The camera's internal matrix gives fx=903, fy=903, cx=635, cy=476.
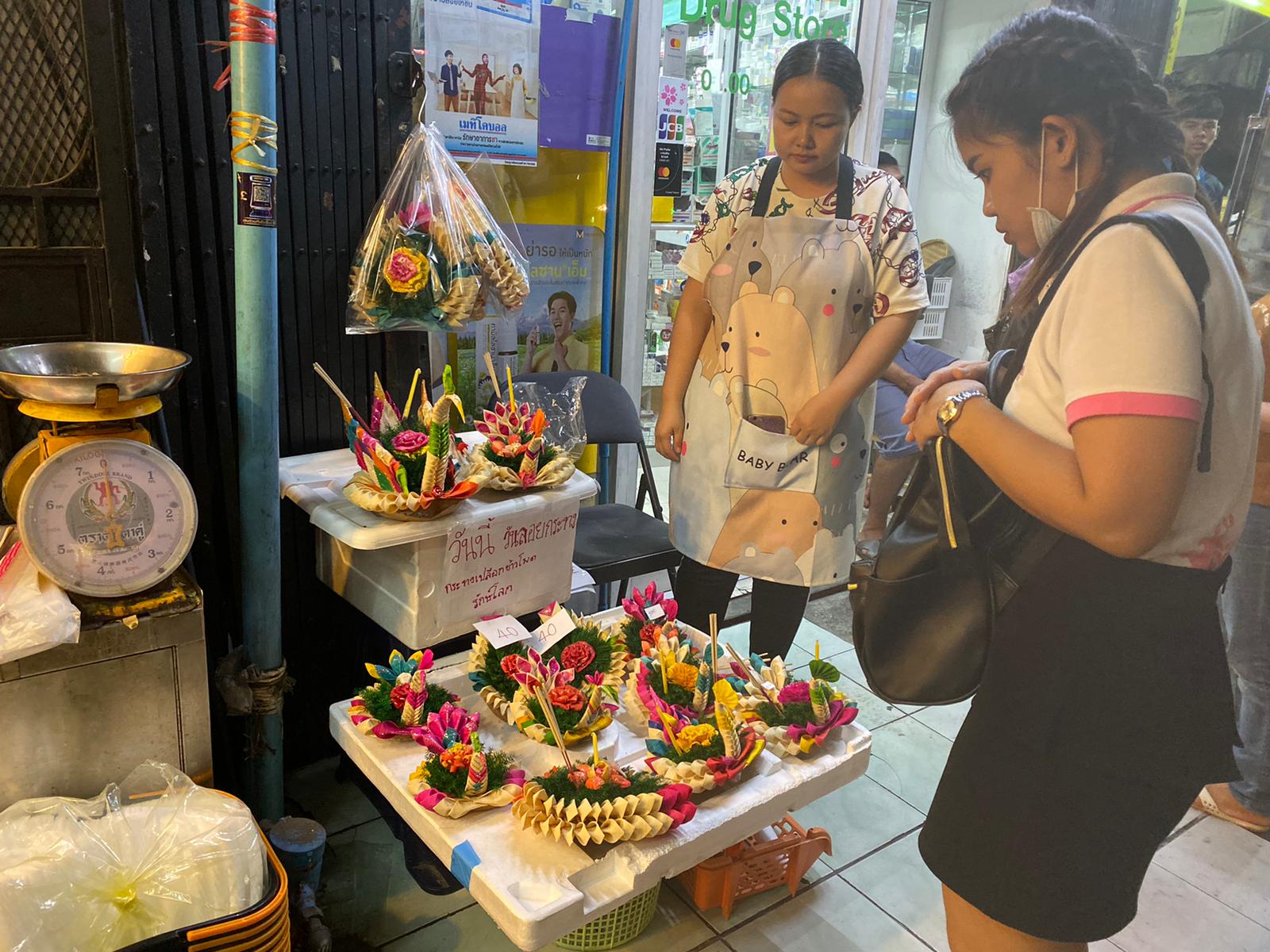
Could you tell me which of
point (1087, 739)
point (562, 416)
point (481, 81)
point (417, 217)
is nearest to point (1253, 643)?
point (1087, 739)

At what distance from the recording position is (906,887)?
2090 mm

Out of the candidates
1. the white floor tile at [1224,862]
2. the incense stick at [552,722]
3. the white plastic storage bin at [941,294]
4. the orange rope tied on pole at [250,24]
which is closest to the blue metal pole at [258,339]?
the orange rope tied on pole at [250,24]

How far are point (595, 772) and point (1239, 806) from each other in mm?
1427

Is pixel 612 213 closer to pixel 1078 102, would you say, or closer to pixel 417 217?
pixel 417 217

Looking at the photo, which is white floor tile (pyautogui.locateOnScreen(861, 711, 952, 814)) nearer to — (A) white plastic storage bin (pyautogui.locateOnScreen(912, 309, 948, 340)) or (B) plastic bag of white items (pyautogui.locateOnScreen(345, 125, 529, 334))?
(A) white plastic storage bin (pyautogui.locateOnScreen(912, 309, 948, 340))

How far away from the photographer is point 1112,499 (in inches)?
45.0

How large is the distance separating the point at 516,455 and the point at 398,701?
550mm

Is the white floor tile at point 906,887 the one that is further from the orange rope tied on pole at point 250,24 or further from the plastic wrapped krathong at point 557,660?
the orange rope tied on pole at point 250,24

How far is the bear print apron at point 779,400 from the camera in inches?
72.4

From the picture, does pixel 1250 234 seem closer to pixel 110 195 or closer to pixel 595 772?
pixel 595 772

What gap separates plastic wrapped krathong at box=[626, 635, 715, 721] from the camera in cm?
161

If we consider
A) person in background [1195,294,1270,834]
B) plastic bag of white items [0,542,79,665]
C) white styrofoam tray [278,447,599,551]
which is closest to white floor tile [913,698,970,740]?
person in background [1195,294,1270,834]

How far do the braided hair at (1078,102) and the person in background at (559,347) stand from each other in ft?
5.70

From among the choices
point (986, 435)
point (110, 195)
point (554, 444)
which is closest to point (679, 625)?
point (554, 444)
